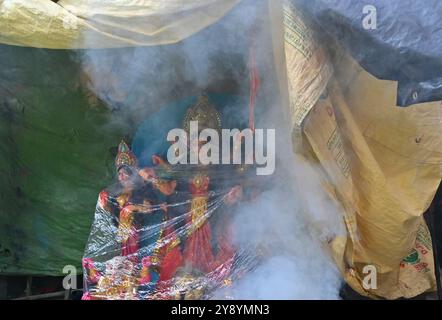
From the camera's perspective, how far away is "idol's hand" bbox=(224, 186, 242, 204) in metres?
2.64

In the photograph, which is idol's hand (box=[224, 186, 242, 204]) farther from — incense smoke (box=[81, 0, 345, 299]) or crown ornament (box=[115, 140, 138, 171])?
crown ornament (box=[115, 140, 138, 171])

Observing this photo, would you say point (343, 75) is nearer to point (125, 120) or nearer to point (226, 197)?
point (226, 197)

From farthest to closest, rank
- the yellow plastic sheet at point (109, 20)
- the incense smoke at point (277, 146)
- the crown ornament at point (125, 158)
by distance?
the crown ornament at point (125, 158), the incense smoke at point (277, 146), the yellow plastic sheet at point (109, 20)

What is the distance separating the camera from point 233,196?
2641mm

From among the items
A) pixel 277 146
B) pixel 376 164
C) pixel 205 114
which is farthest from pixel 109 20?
pixel 376 164

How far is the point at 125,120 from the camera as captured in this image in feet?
9.45

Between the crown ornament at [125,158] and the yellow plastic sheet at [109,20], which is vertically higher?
the yellow plastic sheet at [109,20]

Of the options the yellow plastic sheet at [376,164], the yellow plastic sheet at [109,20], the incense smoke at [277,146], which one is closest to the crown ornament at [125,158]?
the incense smoke at [277,146]

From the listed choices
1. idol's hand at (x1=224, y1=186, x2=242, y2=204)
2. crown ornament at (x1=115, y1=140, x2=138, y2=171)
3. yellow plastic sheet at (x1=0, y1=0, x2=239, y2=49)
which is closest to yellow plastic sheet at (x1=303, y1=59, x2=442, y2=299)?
idol's hand at (x1=224, y1=186, x2=242, y2=204)

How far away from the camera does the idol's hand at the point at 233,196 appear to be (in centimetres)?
264

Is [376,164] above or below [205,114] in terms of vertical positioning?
below

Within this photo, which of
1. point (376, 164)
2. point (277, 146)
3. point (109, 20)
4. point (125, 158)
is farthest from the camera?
point (125, 158)

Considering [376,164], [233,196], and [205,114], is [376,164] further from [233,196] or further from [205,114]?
[205,114]

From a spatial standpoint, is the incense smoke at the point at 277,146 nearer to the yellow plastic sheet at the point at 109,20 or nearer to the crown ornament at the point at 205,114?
the crown ornament at the point at 205,114
